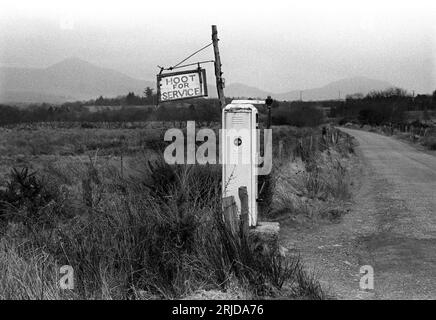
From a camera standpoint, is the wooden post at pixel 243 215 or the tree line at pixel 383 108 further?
the tree line at pixel 383 108

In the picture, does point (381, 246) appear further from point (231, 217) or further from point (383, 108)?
point (383, 108)

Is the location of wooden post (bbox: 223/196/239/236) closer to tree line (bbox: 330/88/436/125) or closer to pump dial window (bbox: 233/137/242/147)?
pump dial window (bbox: 233/137/242/147)

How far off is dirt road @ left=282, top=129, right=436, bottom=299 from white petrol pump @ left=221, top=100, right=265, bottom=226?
48.6 inches

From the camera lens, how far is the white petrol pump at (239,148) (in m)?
6.79

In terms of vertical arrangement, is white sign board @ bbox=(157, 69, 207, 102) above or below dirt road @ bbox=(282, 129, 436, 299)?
above

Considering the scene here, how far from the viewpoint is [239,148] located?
6.84 m

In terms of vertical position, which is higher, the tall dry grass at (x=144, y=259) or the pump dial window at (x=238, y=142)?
the pump dial window at (x=238, y=142)

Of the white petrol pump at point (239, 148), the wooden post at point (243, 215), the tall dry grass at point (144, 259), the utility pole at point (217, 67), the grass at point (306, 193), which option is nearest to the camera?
the tall dry grass at point (144, 259)

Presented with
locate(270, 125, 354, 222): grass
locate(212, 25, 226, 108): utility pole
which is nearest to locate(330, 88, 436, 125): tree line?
locate(270, 125, 354, 222): grass

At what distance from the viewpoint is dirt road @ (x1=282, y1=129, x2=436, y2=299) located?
5605mm

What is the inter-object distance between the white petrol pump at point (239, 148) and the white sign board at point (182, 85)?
0.59m

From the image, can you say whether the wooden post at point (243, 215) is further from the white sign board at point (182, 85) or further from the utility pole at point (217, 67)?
the utility pole at point (217, 67)

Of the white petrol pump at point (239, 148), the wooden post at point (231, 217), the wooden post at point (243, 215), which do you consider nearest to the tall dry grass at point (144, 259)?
the wooden post at point (231, 217)

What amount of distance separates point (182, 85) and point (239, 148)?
1.23m
